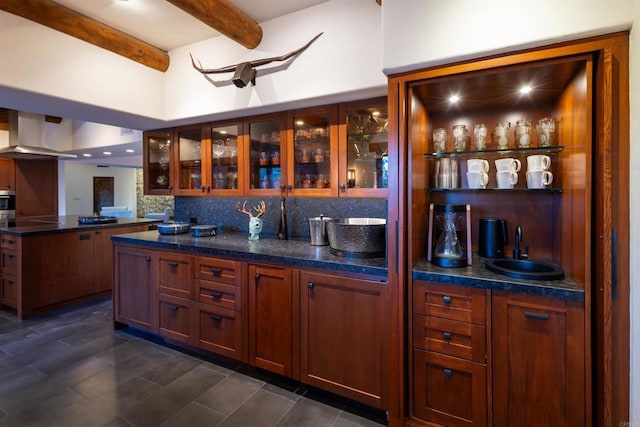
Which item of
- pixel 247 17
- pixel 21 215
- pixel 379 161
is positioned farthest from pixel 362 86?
pixel 21 215

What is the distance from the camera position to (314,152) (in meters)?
2.46

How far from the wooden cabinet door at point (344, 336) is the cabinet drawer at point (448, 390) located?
20cm

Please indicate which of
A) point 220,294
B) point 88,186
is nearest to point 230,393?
point 220,294

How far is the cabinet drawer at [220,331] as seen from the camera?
2.20 metres

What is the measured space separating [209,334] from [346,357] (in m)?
1.10

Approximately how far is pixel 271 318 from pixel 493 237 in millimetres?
1460

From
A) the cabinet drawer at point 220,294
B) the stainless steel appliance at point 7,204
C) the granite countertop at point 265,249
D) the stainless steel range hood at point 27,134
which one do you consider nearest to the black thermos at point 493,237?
the granite countertop at point 265,249

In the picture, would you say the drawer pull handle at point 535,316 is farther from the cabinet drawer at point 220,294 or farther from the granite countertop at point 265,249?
the cabinet drawer at point 220,294

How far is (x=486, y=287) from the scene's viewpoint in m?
1.46

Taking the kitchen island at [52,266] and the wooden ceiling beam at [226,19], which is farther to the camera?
the kitchen island at [52,266]

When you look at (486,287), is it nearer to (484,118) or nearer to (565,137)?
(565,137)

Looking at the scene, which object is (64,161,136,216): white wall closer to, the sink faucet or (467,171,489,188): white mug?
(467,171,489,188): white mug

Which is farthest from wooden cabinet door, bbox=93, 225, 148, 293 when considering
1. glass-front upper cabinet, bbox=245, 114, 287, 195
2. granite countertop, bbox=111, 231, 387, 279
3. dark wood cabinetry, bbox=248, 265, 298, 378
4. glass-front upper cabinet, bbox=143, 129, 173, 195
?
dark wood cabinetry, bbox=248, 265, 298, 378

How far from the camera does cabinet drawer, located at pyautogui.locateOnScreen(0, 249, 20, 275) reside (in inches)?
130
